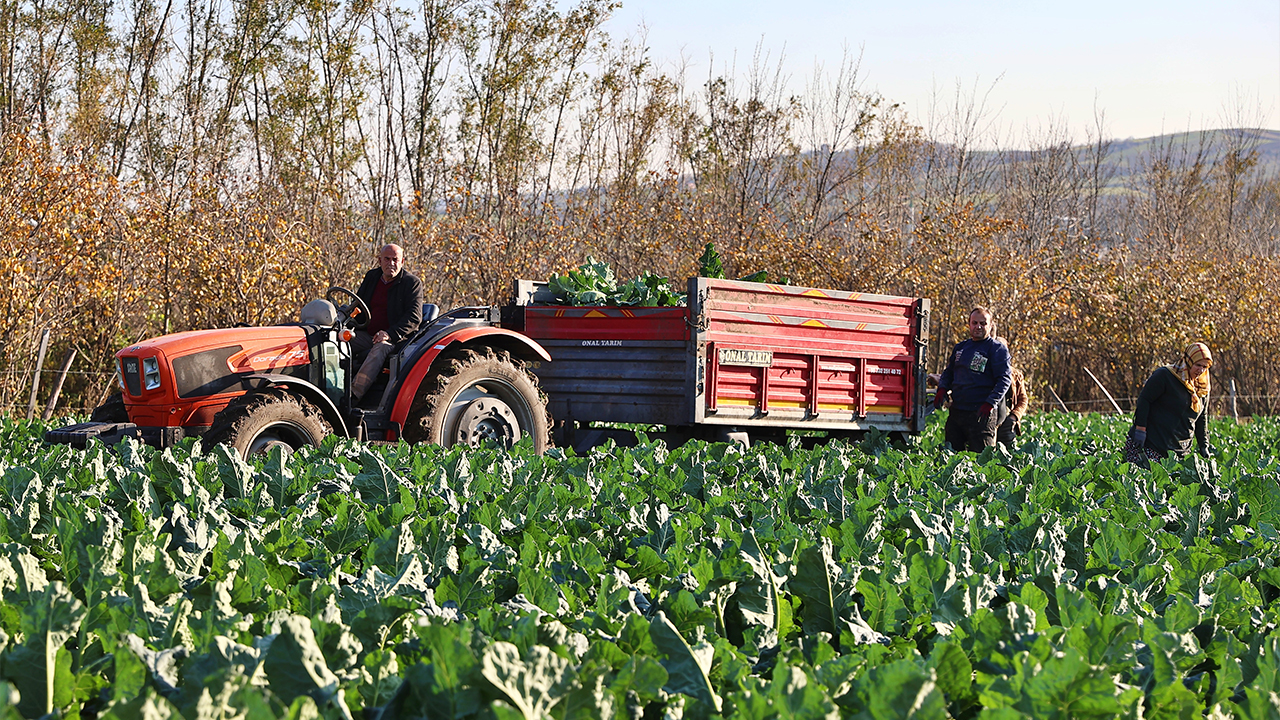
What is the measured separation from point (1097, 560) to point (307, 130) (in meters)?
26.1

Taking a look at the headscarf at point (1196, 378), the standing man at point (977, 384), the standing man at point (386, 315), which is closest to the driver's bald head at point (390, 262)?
the standing man at point (386, 315)

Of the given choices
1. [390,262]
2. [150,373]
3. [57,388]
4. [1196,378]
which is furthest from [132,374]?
[1196,378]

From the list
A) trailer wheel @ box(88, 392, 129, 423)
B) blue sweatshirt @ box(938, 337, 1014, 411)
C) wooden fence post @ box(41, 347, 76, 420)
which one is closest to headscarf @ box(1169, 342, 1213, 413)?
blue sweatshirt @ box(938, 337, 1014, 411)

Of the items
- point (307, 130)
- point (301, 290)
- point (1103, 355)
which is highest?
point (307, 130)

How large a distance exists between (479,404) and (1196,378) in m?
5.96

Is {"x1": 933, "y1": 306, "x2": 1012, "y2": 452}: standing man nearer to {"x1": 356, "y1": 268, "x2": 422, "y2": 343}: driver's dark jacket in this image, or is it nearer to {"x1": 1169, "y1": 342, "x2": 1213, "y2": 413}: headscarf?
{"x1": 1169, "y1": 342, "x2": 1213, "y2": 413}: headscarf

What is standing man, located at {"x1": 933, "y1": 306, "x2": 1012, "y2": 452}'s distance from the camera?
987cm

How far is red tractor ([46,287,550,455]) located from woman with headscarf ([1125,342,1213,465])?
16.2 feet

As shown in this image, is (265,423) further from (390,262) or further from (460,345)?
(460,345)

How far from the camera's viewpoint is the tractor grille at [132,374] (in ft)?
25.1

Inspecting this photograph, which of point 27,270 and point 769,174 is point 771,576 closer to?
point 27,270

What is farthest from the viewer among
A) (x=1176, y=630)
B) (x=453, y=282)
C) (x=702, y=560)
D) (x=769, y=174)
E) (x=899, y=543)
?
(x=769, y=174)

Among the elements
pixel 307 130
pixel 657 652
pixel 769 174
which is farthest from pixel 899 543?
pixel 769 174

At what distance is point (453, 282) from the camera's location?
21844 mm
